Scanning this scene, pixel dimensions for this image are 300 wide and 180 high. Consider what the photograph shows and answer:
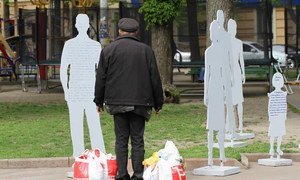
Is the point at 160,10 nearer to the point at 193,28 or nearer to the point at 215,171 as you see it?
the point at 193,28

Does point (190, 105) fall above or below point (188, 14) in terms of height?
below

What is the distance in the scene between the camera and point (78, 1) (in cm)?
2978

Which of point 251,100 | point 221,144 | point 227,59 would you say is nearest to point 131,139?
point 221,144

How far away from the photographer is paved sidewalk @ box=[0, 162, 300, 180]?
11188 mm

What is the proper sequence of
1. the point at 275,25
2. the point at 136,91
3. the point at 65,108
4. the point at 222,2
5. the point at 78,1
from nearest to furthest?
1. the point at 136,91
2. the point at 222,2
3. the point at 65,108
4. the point at 78,1
5. the point at 275,25

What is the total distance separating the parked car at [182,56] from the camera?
2591cm

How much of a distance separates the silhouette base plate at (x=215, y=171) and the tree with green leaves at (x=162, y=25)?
11.1 metres

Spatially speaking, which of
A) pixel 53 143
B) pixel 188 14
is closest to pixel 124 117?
pixel 53 143

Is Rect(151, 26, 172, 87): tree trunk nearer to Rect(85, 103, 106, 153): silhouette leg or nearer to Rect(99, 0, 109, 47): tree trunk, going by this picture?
Rect(99, 0, 109, 47): tree trunk

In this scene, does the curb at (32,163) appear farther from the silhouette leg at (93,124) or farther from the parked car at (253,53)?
the parked car at (253,53)

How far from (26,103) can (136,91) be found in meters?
13.3

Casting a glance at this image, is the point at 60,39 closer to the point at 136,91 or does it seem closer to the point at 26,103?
the point at 26,103

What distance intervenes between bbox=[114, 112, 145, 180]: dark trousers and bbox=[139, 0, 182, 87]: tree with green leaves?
12.3 m

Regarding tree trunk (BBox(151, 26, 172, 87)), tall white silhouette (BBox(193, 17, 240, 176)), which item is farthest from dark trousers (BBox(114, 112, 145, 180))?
tree trunk (BBox(151, 26, 172, 87))
